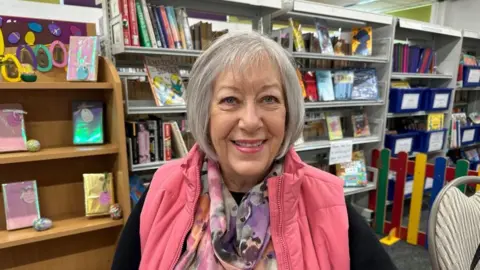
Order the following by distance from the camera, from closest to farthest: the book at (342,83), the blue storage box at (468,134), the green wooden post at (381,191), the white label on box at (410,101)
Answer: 1. the book at (342,83)
2. the green wooden post at (381,191)
3. the white label on box at (410,101)
4. the blue storage box at (468,134)

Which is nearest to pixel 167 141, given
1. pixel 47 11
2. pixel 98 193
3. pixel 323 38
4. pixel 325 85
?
pixel 98 193

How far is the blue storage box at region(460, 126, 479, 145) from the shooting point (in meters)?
3.82

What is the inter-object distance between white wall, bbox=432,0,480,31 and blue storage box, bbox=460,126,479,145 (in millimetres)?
1760

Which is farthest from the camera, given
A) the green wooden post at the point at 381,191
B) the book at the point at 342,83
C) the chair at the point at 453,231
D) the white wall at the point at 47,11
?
the green wooden post at the point at 381,191

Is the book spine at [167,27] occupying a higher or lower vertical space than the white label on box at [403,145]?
higher

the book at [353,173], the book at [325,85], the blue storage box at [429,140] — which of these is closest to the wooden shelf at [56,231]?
the book at [325,85]

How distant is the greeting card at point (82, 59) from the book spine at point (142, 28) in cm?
26

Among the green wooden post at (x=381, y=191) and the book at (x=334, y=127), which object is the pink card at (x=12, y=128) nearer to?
the book at (x=334, y=127)

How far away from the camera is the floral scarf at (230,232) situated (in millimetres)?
884

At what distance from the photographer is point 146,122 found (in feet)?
6.56

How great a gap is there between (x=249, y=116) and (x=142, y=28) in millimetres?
1331

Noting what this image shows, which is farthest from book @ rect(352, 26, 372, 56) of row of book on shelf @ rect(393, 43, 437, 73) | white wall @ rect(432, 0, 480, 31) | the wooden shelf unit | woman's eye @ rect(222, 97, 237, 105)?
white wall @ rect(432, 0, 480, 31)

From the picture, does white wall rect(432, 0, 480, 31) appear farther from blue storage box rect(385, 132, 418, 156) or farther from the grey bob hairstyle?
the grey bob hairstyle

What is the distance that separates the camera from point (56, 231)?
1.73m
